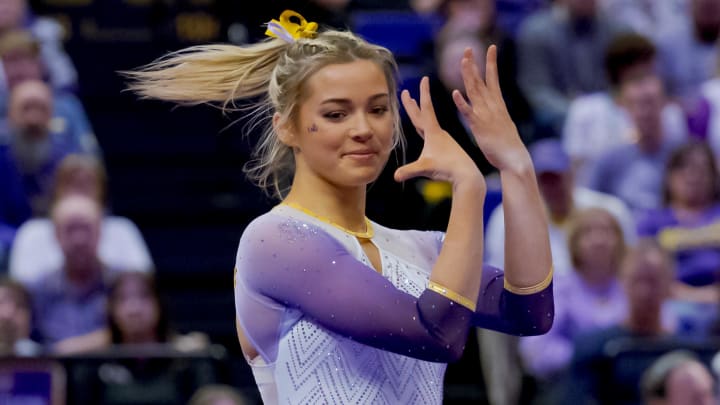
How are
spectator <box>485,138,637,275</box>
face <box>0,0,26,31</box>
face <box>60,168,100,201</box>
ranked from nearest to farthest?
spectator <box>485,138,637,275</box>, face <box>60,168,100,201</box>, face <box>0,0,26,31</box>

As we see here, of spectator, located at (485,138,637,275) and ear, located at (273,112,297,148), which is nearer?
ear, located at (273,112,297,148)

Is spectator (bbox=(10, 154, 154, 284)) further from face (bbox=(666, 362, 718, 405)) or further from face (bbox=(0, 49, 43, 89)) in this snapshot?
face (bbox=(666, 362, 718, 405))

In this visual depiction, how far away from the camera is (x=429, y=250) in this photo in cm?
276

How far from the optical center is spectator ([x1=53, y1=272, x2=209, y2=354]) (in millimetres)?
5391

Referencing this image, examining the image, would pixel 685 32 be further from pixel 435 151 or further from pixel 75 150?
pixel 435 151

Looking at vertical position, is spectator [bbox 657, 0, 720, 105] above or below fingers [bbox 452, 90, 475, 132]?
below

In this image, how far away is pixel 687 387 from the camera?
187 inches

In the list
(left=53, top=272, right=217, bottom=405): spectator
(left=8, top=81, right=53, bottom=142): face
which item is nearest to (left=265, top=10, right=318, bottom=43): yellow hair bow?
(left=53, top=272, right=217, bottom=405): spectator

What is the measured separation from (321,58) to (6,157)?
405cm

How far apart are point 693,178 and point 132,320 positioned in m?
2.53

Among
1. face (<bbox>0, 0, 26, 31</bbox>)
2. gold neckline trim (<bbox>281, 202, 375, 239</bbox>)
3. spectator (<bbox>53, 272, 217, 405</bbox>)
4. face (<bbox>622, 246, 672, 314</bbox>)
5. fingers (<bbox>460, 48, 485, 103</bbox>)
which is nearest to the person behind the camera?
fingers (<bbox>460, 48, 485, 103</bbox>)

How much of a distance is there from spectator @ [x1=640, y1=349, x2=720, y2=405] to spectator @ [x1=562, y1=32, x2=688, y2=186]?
1780 millimetres

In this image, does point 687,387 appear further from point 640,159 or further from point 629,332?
point 640,159

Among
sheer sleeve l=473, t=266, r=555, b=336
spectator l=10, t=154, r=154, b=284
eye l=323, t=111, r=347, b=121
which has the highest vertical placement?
eye l=323, t=111, r=347, b=121
